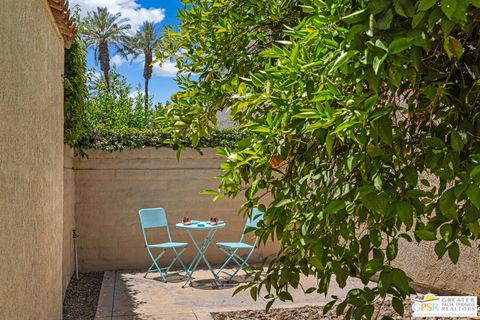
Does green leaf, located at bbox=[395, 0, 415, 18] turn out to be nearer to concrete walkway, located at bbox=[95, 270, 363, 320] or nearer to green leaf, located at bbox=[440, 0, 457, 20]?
green leaf, located at bbox=[440, 0, 457, 20]

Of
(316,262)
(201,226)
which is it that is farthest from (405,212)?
(201,226)

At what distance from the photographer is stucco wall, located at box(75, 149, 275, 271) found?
7438 mm

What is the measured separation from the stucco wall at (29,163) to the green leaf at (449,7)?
77.9 inches

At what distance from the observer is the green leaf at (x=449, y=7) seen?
37.6 inches

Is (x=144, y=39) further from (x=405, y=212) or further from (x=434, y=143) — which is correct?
(x=405, y=212)

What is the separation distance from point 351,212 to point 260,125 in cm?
46

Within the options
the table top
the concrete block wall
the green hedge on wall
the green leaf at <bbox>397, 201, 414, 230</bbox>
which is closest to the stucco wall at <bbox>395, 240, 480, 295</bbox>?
the table top

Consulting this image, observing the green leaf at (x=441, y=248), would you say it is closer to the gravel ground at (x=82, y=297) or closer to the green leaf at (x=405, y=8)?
the green leaf at (x=405, y=8)

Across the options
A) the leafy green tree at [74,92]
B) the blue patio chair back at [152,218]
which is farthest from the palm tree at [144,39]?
the leafy green tree at [74,92]

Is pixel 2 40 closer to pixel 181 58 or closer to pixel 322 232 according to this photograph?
pixel 181 58

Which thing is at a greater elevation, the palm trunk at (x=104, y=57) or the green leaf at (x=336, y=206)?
the palm trunk at (x=104, y=57)

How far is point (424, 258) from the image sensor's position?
5.93 metres

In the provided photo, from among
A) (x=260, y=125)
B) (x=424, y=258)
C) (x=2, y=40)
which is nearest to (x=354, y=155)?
(x=260, y=125)

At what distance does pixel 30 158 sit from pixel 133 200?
471cm
